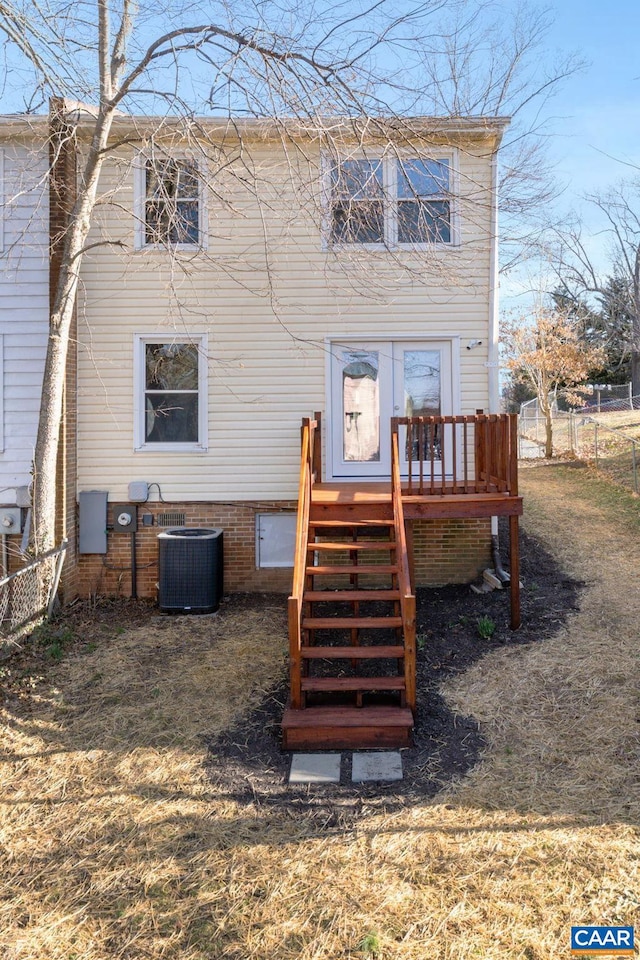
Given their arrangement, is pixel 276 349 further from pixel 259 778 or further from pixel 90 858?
pixel 90 858

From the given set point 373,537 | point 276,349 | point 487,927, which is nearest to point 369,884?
point 487,927

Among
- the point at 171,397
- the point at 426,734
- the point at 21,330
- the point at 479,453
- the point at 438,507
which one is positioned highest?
the point at 21,330

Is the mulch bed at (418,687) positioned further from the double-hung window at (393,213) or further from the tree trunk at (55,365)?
the double-hung window at (393,213)

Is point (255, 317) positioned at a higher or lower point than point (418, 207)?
lower

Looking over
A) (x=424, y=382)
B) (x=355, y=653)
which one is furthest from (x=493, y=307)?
(x=355, y=653)

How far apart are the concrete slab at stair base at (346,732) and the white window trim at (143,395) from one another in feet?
13.7

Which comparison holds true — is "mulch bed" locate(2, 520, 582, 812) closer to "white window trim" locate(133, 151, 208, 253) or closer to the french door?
the french door

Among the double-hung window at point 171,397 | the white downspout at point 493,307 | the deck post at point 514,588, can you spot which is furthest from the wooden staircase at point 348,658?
the white downspout at point 493,307

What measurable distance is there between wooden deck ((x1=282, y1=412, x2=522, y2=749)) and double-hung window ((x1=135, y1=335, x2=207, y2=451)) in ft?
5.05

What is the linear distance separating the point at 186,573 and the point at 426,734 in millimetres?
3583

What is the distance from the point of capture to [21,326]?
756cm

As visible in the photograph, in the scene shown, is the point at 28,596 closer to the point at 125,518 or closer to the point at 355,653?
the point at 125,518

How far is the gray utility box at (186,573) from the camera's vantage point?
7312 mm

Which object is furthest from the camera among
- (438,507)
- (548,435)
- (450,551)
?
(548,435)
